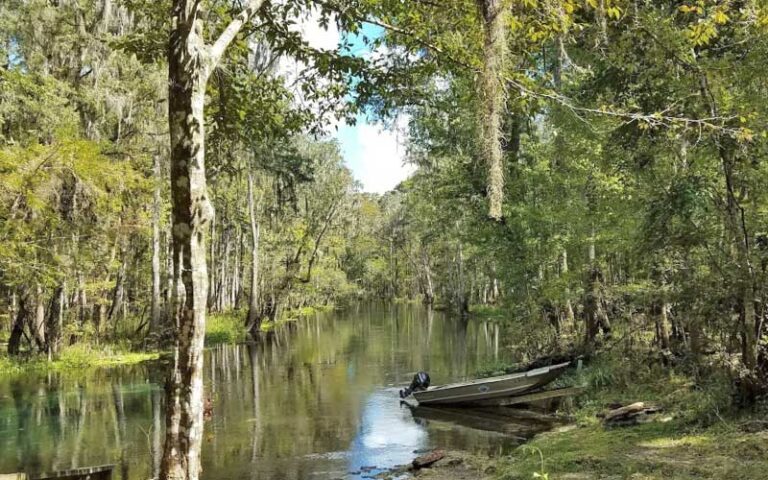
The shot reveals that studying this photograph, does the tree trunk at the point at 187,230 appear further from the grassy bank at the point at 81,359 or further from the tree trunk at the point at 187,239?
the grassy bank at the point at 81,359

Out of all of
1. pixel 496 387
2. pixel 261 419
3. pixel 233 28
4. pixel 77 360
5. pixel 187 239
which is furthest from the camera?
pixel 77 360

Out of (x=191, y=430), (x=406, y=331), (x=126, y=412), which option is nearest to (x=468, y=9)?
(x=191, y=430)

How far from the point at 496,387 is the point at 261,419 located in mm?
5462

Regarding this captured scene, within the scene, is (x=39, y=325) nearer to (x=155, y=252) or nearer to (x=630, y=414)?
(x=155, y=252)

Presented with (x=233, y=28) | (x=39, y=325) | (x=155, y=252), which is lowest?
(x=39, y=325)

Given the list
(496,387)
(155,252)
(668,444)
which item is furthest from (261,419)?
(155,252)

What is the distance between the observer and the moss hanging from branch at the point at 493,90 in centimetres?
530

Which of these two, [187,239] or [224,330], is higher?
[187,239]

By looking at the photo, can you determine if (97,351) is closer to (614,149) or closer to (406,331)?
Result: (406,331)

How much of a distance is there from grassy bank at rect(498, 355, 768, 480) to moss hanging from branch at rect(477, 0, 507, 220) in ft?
8.69

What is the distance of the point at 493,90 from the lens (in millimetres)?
5434

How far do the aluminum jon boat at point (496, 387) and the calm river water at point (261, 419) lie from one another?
642 mm

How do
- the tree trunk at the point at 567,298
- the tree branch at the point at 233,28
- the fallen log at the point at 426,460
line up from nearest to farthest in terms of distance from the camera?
the tree branch at the point at 233,28, the fallen log at the point at 426,460, the tree trunk at the point at 567,298

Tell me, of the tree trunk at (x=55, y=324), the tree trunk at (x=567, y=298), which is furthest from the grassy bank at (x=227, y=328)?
the tree trunk at (x=567, y=298)
